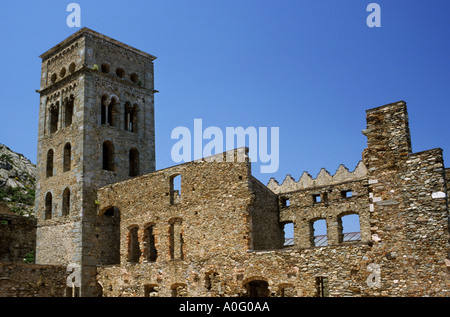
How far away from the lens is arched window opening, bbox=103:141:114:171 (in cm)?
3014

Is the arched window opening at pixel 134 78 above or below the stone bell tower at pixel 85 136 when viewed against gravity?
above

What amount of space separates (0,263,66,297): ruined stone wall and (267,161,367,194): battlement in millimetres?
15616

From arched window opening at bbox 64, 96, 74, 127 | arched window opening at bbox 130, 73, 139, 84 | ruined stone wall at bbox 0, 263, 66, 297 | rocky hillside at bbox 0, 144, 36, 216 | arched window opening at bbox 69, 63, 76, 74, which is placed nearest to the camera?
ruined stone wall at bbox 0, 263, 66, 297

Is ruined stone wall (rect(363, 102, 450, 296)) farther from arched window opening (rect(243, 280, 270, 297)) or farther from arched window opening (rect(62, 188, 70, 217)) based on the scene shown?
arched window opening (rect(62, 188, 70, 217))

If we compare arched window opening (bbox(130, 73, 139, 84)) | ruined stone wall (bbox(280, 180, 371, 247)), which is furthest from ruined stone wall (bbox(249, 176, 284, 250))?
arched window opening (bbox(130, 73, 139, 84))

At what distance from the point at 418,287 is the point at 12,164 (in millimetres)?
50762

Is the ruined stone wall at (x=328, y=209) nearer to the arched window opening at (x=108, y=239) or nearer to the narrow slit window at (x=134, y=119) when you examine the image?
the arched window opening at (x=108, y=239)

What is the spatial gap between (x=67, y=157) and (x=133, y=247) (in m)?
7.77

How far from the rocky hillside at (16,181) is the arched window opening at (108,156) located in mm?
18242

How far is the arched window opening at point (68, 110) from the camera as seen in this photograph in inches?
1213

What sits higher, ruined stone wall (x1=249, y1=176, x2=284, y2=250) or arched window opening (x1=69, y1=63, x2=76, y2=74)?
arched window opening (x1=69, y1=63, x2=76, y2=74)

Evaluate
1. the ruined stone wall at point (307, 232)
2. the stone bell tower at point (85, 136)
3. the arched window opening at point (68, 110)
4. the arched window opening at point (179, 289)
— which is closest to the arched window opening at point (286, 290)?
the ruined stone wall at point (307, 232)

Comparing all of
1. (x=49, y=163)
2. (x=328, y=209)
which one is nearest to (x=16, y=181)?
(x=49, y=163)
